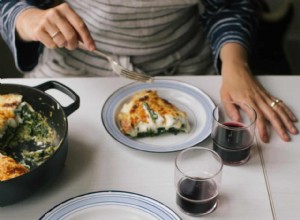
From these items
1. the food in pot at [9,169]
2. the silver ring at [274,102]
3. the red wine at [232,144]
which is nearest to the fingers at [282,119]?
the silver ring at [274,102]

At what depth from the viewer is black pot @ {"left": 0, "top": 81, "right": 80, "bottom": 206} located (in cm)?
83

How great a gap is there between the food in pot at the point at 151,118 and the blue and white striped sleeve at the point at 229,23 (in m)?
0.33

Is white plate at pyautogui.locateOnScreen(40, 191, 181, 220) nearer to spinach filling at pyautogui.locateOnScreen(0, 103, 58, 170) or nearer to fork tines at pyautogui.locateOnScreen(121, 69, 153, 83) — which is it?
spinach filling at pyautogui.locateOnScreen(0, 103, 58, 170)

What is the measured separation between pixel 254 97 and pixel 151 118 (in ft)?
0.84

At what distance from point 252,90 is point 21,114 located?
516 millimetres

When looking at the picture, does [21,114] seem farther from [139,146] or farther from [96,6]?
[96,6]

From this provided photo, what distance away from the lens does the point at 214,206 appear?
2.93ft

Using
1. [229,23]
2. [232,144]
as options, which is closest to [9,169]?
[232,144]

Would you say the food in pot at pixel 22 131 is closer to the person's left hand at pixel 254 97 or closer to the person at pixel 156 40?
the person at pixel 156 40

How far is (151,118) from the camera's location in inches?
41.0

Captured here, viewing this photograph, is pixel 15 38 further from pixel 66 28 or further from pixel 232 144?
pixel 232 144

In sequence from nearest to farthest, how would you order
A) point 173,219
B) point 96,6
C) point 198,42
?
point 173,219 < point 96,6 < point 198,42

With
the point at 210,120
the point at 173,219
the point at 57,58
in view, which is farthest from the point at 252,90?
the point at 57,58

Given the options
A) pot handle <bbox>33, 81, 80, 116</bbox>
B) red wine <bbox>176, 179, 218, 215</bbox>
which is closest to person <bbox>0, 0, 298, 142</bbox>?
pot handle <bbox>33, 81, 80, 116</bbox>
